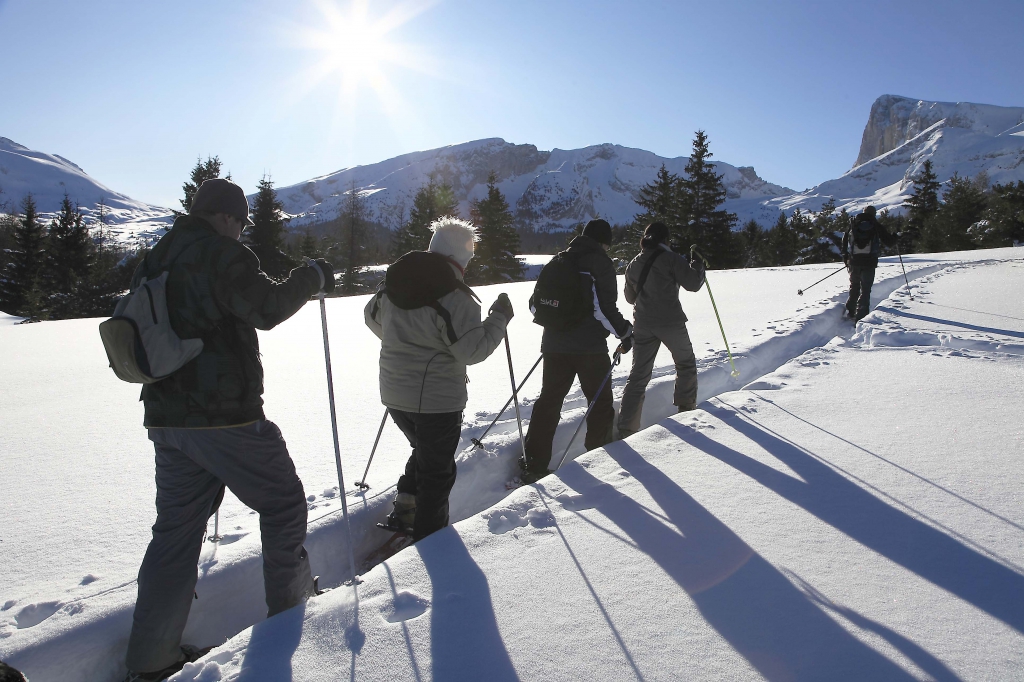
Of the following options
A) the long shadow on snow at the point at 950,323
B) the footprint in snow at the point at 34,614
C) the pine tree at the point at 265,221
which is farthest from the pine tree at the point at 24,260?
the long shadow on snow at the point at 950,323

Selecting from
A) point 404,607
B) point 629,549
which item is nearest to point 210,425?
point 404,607

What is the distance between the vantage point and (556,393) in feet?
13.1

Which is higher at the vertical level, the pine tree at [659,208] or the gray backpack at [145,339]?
the pine tree at [659,208]

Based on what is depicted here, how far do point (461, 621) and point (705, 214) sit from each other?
1202 inches

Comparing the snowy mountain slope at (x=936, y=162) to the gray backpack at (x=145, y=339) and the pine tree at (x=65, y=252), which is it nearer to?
the pine tree at (x=65, y=252)

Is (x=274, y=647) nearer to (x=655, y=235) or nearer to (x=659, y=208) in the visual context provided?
(x=655, y=235)

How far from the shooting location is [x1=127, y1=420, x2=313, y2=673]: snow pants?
209 centimetres

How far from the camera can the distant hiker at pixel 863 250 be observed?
8.20 metres

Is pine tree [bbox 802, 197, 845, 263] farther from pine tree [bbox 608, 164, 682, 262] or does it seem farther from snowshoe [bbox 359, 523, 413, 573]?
snowshoe [bbox 359, 523, 413, 573]

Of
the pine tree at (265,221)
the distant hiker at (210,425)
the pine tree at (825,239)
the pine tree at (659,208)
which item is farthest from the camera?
the pine tree at (825,239)

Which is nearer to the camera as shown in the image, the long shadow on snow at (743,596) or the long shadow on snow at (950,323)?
the long shadow on snow at (743,596)

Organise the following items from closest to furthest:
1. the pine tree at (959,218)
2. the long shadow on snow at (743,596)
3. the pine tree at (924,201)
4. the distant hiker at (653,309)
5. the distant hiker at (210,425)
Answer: the long shadow on snow at (743,596) → the distant hiker at (210,425) → the distant hiker at (653,309) → the pine tree at (959,218) → the pine tree at (924,201)

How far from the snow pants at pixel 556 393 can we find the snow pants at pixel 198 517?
2.03m

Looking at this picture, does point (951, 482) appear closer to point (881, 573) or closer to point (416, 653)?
point (881, 573)
